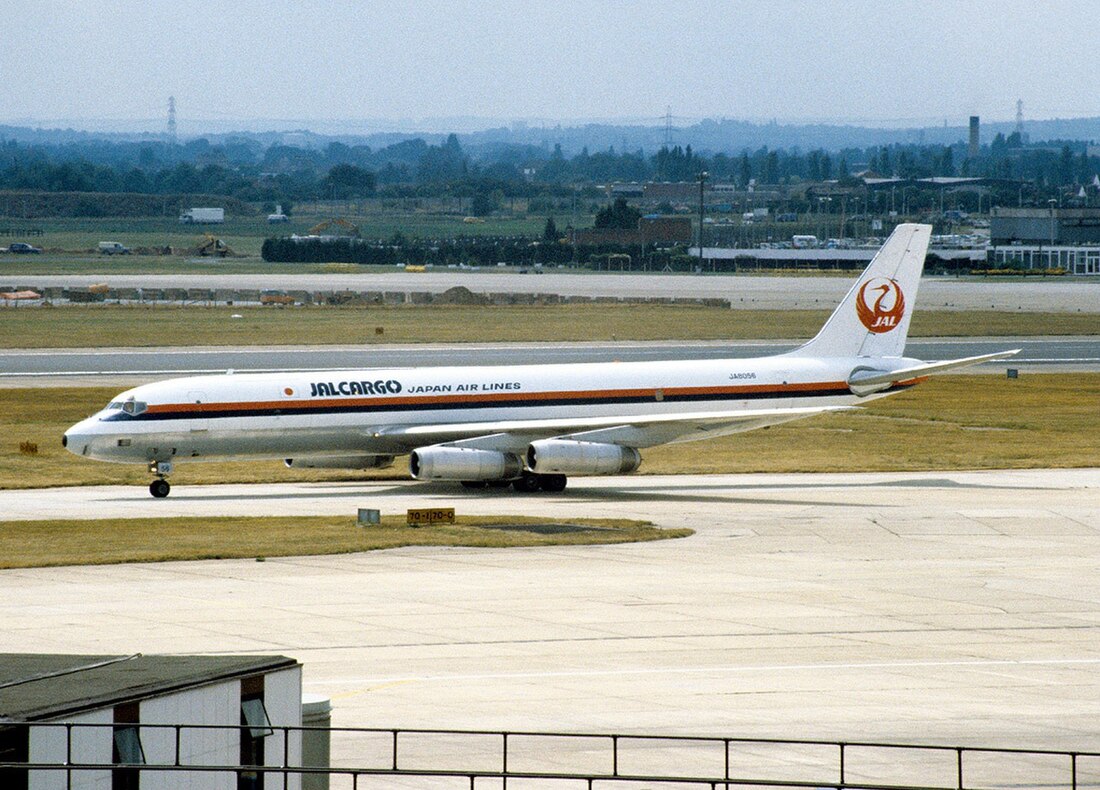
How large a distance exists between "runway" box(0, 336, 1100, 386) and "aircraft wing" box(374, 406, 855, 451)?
37067 mm

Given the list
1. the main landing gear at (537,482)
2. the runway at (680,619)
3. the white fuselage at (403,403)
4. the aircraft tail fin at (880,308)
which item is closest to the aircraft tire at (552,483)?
the main landing gear at (537,482)

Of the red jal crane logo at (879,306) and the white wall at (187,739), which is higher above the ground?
the red jal crane logo at (879,306)

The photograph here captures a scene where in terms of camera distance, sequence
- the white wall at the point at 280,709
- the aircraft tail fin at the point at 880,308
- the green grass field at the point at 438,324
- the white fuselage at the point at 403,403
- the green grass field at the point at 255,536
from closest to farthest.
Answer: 1. the white wall at the point at 280,709
2. the green grass field at the point at 255,536
3. the white fuselage at the point at 403,403
4. the aircraft tail fin at the point at 880,308
5. the green grass field at the point at 438,324

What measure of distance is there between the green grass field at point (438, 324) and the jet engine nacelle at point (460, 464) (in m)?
58.5

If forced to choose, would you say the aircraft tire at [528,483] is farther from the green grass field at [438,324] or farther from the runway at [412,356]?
the green grass field at [438,324]

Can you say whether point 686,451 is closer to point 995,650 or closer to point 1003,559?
point 1003,559

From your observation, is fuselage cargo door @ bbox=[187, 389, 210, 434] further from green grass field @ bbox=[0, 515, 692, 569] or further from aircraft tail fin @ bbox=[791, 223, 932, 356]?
aircraft tail fin @ bbox=[791, 223, 932, 356]

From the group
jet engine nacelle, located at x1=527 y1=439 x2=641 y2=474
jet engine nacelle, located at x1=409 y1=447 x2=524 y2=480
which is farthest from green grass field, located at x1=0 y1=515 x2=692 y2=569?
jet engine nacelle, located at x1=527 y1=439 x2=641 y2=474

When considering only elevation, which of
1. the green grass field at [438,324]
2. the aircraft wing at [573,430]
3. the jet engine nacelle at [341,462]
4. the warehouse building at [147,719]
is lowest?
the green grass field at [438,324]

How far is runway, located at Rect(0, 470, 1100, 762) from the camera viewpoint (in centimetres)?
2975

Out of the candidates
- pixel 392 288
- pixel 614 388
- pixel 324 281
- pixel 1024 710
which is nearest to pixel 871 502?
pixel 614 388

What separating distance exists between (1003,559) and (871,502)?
10214 millimetres

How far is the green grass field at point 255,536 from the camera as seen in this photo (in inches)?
1758

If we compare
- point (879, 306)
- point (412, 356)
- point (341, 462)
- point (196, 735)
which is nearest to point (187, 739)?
point (196, 735)
